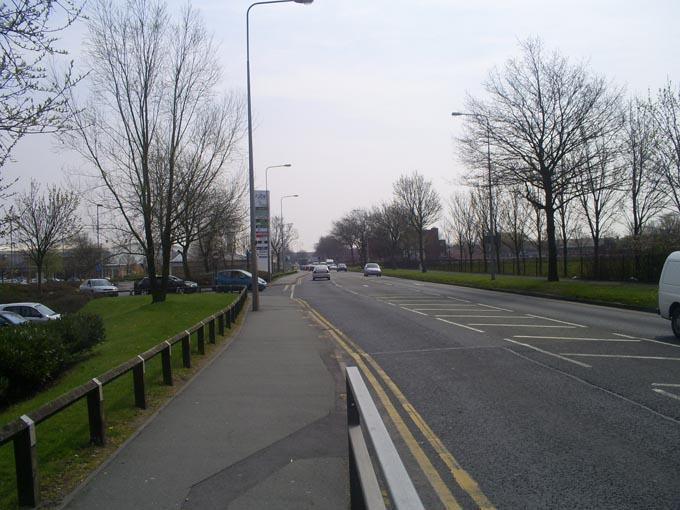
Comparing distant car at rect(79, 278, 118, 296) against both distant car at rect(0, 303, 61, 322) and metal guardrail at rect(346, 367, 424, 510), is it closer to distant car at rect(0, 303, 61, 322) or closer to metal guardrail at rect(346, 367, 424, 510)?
distant car at rect(0, 303, 61, 322)

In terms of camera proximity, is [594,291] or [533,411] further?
[594,291]


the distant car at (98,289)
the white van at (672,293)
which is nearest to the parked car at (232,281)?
the distant car at (98,289)

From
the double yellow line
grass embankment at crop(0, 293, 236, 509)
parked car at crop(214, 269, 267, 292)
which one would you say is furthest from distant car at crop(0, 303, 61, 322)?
the double yellow line

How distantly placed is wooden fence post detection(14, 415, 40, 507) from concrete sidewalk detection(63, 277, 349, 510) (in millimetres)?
270

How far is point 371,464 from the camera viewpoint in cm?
370

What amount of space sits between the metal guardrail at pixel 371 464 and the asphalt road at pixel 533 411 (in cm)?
90

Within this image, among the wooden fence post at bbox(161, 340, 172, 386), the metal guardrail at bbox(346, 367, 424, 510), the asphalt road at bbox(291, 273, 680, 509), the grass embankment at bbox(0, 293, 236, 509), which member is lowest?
the grass embankment at bbox(0, 293, 236, 509)

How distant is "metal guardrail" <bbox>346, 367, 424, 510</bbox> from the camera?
2.70 m

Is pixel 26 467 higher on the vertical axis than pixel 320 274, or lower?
lower

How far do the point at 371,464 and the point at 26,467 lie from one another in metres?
2.70

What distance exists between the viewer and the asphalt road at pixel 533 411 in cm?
481

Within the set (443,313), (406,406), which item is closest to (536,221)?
(443,313)

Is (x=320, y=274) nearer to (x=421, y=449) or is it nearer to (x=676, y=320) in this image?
(x=676, y=320)

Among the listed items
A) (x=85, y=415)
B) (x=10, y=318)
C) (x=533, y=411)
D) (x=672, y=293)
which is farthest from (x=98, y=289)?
(x=533, y=411)
